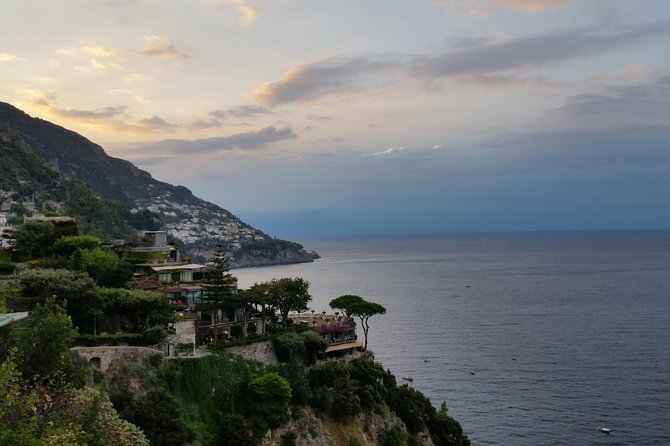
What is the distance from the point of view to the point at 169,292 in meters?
47.3

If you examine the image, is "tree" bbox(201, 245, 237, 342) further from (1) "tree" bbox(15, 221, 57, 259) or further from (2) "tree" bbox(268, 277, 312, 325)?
(1) "tree" bbox(15, 221, 57, 259)

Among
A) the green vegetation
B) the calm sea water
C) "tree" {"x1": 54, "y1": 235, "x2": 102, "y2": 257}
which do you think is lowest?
the calm sea water

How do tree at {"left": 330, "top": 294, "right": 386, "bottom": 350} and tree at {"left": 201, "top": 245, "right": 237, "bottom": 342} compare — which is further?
tree at {"left": 330, "top": 294, "right": 386, "bottom": 350}

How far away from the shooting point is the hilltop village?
34031 mm

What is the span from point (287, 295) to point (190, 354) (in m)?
11.6

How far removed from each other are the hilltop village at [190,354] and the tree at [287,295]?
0.39 ft

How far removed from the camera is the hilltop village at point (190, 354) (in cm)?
3403

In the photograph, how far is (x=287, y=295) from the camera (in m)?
50.1

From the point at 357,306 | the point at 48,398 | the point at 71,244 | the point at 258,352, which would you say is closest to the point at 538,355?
the point at 357,306

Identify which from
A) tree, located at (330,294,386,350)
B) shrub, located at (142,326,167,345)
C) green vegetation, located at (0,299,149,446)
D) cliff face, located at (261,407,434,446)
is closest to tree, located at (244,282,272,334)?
shrub, located at (142,326,167,345)

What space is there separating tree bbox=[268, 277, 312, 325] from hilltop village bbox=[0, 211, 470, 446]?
0.12m

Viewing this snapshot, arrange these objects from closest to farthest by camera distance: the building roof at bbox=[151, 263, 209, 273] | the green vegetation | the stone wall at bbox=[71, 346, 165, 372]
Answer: the green vegetation, the stone wall at bbox=[71, 346, 165, 372], the building roof at bbox=[151, 263, 209, 273]

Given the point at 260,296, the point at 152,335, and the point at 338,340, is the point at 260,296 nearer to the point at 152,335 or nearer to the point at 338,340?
the point at 338,340

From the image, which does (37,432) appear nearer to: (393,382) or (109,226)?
(393,382)
